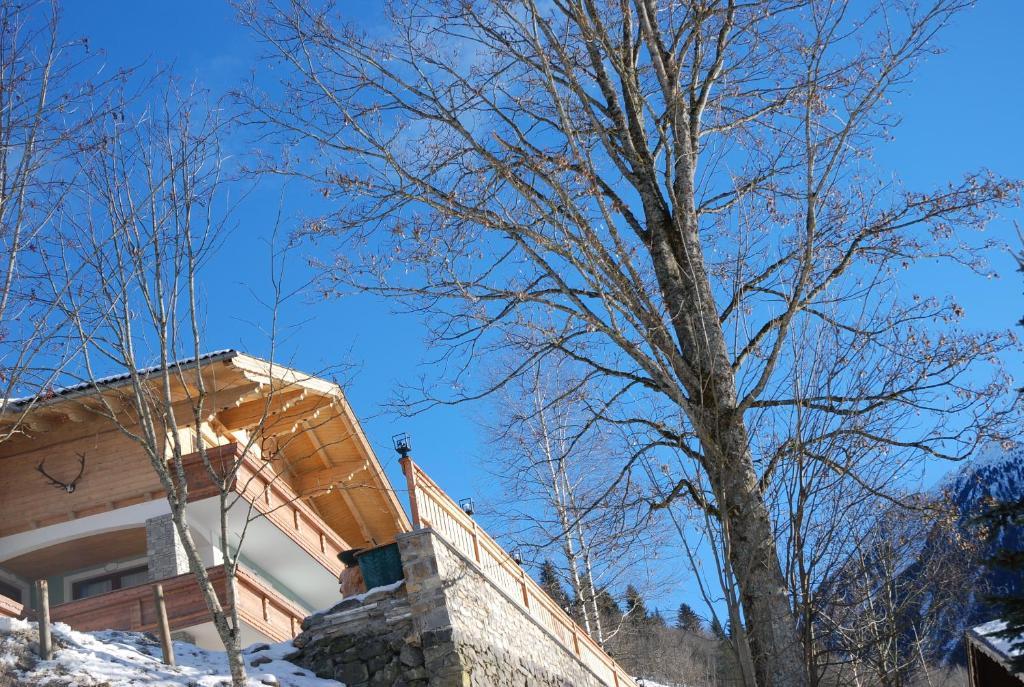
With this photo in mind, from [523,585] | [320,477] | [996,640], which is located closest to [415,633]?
[523,585]

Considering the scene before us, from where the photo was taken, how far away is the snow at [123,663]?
8.73m

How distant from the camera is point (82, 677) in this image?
28.8 ft

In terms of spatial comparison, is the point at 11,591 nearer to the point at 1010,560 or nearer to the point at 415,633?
the point at 415,633

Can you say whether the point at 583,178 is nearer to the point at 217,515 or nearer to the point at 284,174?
the point at 284,174

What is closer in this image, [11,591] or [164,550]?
[164,550]

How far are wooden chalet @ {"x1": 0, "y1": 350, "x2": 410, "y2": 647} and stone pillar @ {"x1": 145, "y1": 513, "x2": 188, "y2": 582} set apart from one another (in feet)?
0.06

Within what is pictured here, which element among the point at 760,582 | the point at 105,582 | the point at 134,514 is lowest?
the point at 760,582

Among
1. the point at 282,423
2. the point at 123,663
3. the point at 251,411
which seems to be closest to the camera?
the point at 123,663

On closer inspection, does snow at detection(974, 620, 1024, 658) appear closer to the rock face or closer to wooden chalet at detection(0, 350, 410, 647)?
the rock face

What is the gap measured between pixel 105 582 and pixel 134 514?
239cm

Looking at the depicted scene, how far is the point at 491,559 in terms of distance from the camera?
1341 centimetres

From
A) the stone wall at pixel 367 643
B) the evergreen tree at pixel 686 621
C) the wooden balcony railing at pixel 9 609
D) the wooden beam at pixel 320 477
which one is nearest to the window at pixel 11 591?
the wooden beam at pixel 320 477

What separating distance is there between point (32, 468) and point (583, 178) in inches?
499

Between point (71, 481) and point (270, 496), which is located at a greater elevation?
point (71, 481)
